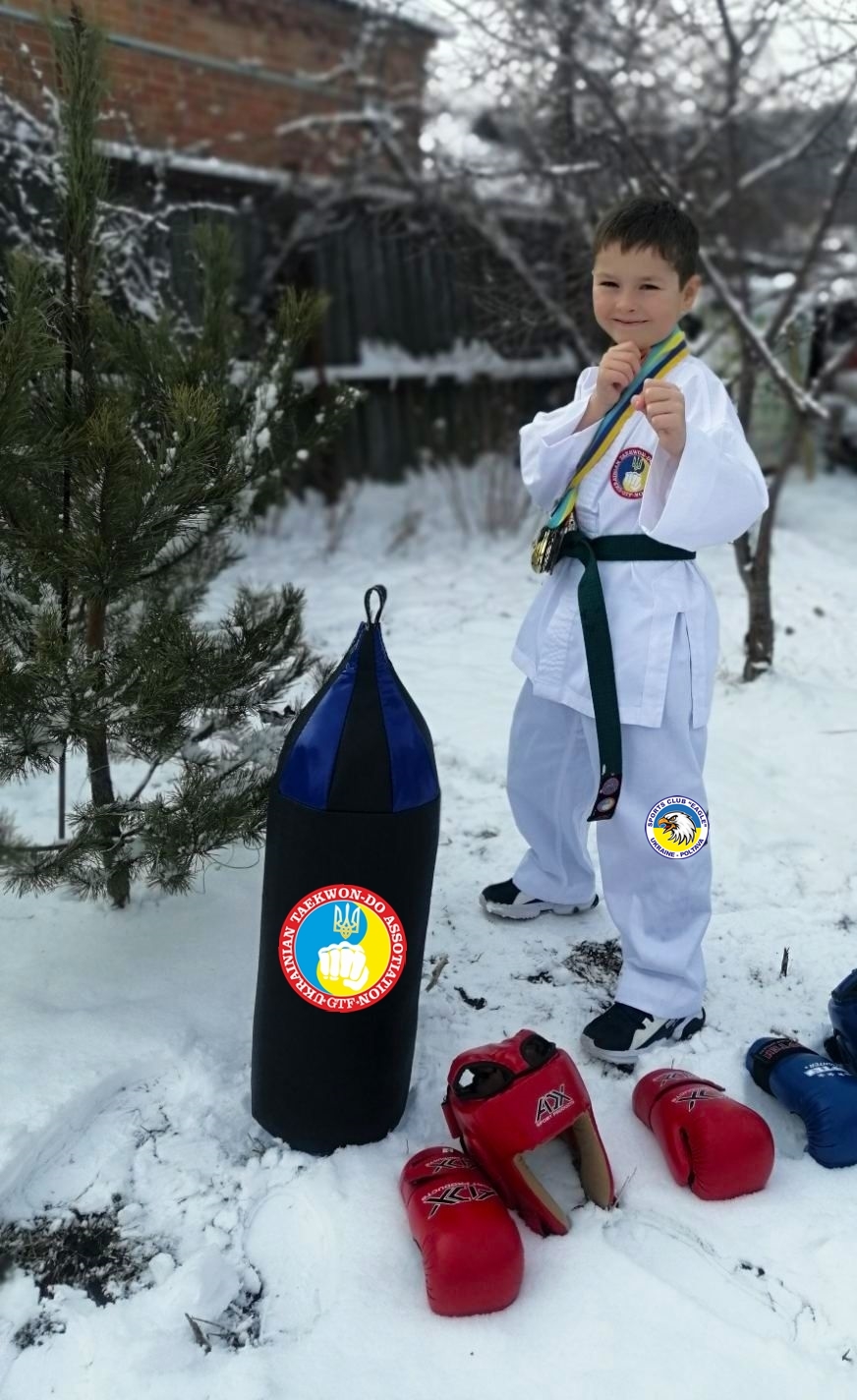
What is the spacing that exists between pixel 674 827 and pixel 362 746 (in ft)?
2.64

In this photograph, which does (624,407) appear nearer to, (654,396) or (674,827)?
(654,396)

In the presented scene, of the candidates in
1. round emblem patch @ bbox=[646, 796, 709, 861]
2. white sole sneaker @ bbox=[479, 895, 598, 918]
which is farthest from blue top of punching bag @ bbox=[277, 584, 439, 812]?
white sole sneaker @ bbox=[479, 895, 598, 918]

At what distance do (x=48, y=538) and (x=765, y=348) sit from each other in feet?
10.7

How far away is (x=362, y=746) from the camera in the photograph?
191 cm

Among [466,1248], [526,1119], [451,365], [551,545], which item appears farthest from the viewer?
[451,365]

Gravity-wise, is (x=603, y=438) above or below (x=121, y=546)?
above

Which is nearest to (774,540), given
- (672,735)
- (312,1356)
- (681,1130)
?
(672,735)

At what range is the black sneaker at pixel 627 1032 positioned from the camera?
2324mm

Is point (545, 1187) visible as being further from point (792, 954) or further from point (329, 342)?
point (329, 342)

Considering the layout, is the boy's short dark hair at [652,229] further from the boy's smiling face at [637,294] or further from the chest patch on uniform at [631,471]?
the chest patch on uniform at [631,471]

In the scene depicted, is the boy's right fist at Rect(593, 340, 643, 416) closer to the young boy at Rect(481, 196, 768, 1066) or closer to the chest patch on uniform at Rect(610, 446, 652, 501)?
the young boy at Rect(481, 196, 768, 1066)

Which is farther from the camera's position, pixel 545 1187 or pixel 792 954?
pixel 792 954

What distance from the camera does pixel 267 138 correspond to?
24.8 feet

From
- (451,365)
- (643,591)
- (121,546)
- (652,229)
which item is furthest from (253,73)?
(643,591)
